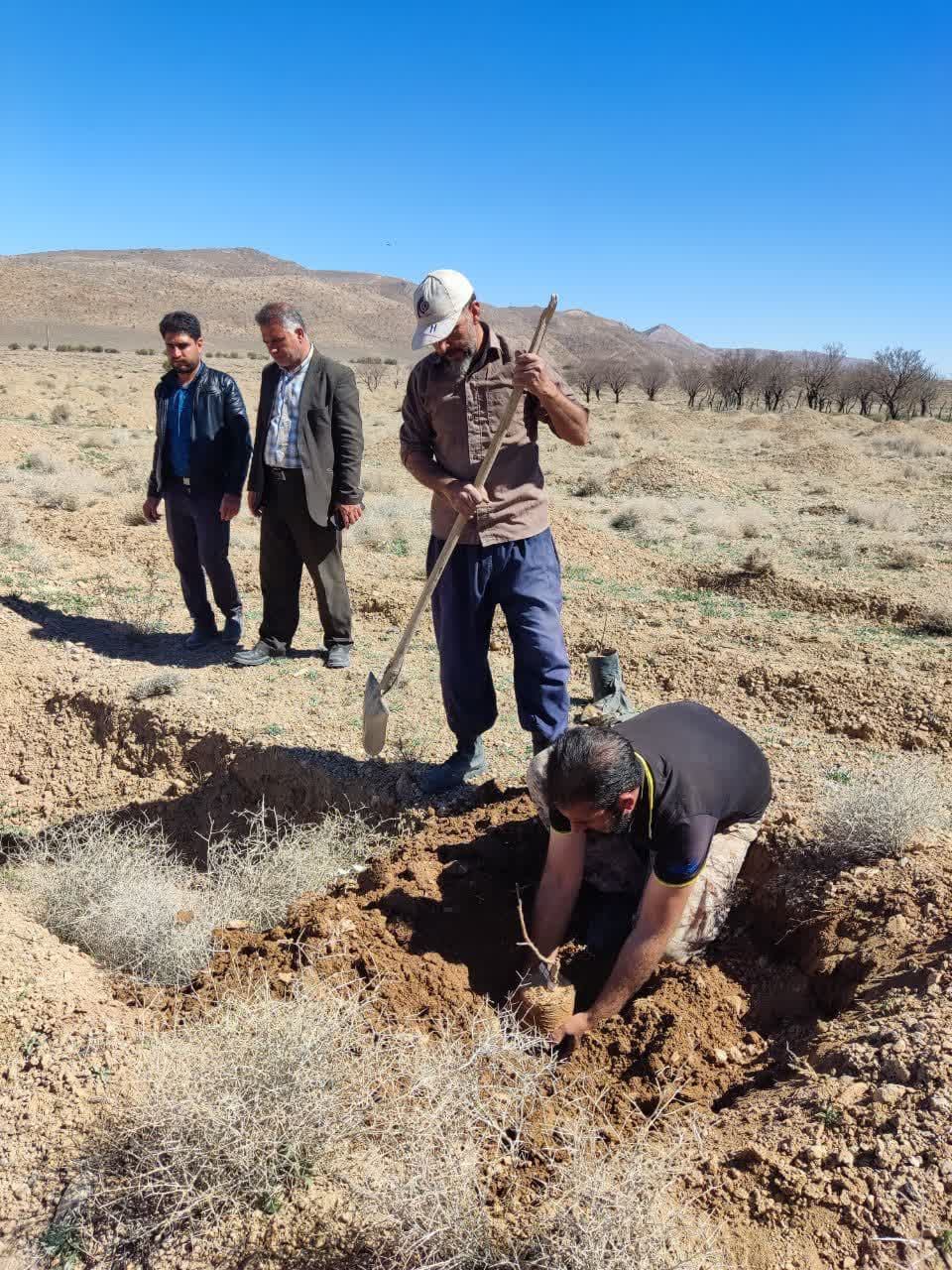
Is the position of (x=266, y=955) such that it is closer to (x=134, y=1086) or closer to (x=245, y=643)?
(x=134, y=1086)

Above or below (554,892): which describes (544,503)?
above

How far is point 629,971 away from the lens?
258cm

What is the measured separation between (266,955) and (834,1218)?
6.01 ft

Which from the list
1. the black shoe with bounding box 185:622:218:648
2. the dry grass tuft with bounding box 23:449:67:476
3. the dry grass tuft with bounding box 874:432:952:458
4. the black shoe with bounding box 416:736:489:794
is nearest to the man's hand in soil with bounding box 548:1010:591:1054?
the black shoe with bounding box 416:736:489:794

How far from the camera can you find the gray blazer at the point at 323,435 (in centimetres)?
476

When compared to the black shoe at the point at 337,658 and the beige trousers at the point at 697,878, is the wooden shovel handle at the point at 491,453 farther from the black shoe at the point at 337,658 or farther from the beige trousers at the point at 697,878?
the black shoe at the point at 337,658

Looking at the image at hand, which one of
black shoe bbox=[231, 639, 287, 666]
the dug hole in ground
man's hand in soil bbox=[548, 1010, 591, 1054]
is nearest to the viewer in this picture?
the dug hole in ground

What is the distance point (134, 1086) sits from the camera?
7.75ft

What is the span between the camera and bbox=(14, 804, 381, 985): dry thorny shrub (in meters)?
3.07

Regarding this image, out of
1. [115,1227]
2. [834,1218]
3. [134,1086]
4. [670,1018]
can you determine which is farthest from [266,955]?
[834,1218]

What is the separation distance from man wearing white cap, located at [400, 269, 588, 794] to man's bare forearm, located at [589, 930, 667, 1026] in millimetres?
1094

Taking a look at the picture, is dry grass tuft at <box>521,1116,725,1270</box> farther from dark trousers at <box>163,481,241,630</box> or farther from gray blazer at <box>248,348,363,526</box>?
dark trousers at <box>163,481,241,630</box>

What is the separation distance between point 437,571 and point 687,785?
1.27m

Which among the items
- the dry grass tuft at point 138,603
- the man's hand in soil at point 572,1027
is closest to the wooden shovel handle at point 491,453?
the man's hand in soil at point 572,1027
